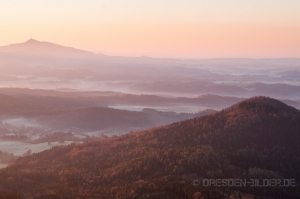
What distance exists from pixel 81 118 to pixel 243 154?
6234cm

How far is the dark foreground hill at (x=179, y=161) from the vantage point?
1032 inches

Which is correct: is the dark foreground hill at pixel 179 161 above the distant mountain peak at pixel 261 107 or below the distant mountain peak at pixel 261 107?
below

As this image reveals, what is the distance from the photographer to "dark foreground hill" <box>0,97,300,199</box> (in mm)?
26203

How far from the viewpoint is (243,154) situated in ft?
114

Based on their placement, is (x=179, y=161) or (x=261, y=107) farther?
(x=261, y=107)

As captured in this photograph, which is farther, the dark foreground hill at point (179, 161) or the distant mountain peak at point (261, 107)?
the distant mountain peak at point (261, 107)

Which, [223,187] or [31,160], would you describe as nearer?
[223,187]

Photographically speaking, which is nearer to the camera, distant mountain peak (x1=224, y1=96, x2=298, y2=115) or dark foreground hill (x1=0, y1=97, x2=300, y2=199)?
dark foreground hill (x1=0, y1=97, x2=300, y2=199)

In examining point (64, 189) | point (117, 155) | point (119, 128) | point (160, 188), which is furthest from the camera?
point (119, 128)

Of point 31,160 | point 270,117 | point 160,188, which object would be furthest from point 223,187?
point 31,160

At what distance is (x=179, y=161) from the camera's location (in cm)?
3209

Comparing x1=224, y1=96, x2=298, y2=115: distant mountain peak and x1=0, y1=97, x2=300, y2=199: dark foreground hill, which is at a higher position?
x1=224, y1=96, x2=298, y2=115: distant mountain peak

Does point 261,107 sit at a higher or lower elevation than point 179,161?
higher

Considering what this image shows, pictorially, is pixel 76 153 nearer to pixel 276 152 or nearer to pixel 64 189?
pixel 64 189
